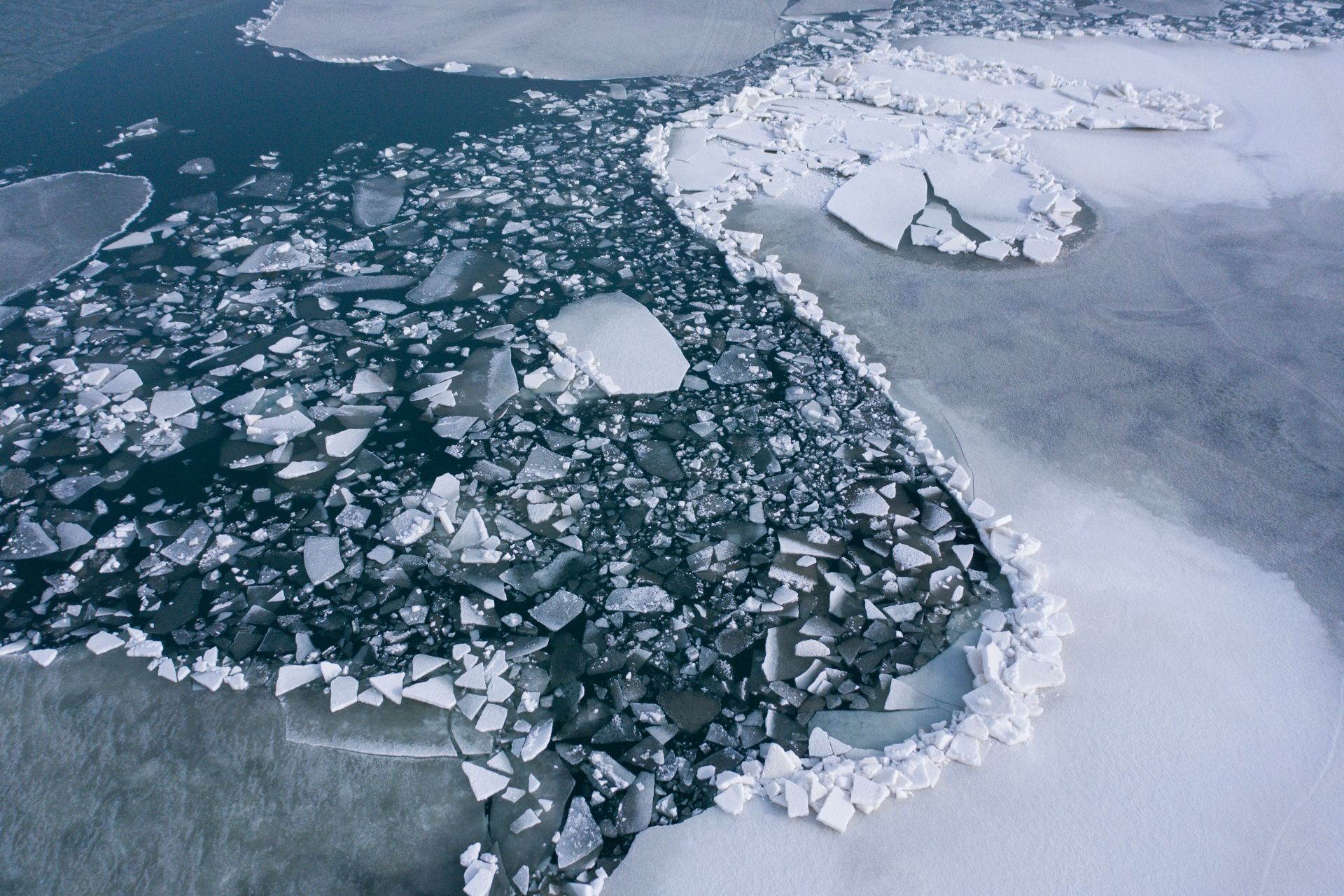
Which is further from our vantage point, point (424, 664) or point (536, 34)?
point (536, 34)

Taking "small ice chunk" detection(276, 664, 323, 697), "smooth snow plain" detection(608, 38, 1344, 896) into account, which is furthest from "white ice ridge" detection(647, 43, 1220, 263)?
"small ice chunk" detection(276, 664, 323, 697)

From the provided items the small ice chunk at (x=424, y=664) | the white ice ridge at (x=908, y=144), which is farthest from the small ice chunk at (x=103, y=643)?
the white ice ridge at (x=908, y=144)

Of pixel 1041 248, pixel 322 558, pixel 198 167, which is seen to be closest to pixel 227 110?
pixel 198 167

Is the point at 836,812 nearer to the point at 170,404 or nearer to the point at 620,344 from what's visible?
the point at 620,344

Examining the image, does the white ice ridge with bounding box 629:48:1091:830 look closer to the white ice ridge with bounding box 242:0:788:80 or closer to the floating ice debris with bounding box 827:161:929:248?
the floating ice debris with bounding box 827:161:929:248

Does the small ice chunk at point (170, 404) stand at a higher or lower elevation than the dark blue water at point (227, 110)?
lower

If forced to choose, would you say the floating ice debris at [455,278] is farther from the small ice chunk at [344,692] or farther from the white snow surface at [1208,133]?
the white snow surface at [1208,133]

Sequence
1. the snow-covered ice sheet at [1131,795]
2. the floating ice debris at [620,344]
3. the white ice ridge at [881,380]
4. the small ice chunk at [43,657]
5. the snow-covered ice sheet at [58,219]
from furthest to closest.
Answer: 1. the snow-covered ice sheet at [58,219]
2. the floating ice debris at [620,344]
3. the small ice chunk at [43,657]
4. the white ice ridge at [881,380]
5. the snow-covered ice sheet at [1131,795]
